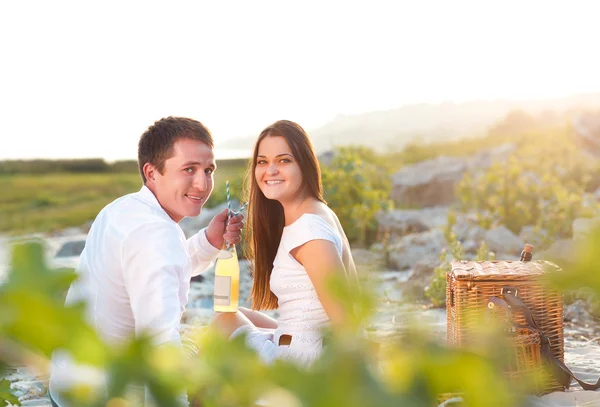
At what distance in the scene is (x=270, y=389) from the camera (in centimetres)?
52

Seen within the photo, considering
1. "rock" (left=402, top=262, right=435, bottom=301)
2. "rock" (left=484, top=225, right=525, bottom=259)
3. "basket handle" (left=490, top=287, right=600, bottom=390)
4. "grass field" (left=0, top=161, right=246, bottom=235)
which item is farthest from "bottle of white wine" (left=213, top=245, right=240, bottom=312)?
"grass field" (left=0, top=161, right=246, bottom=235)

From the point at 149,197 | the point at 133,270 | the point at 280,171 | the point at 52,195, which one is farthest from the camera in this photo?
the point at 52,195

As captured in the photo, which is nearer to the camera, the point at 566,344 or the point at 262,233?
the point at 262,233

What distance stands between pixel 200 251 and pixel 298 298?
Result: 20.9 inches

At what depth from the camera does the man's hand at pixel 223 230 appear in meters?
3.40

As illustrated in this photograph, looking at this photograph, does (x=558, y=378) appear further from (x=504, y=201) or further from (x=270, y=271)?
(x=504, y=201)

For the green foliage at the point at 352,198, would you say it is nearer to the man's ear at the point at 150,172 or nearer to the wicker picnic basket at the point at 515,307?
the wicker picnic basket at the point at 515,307

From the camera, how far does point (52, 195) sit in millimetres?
18453

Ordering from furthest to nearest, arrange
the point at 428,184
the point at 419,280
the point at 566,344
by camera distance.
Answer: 1. the point at 428,184
2. the point at 419,280
3. the point at 566,344

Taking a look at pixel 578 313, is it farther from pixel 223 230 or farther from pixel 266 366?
pixel 266 366

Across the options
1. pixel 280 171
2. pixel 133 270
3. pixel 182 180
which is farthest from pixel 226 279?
pixel 133 270

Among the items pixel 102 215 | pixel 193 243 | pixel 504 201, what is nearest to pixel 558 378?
pixel 193 243

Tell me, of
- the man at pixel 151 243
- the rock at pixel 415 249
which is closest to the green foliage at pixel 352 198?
the rock at pixel 415 249

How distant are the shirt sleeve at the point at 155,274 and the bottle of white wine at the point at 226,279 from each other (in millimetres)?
1008
